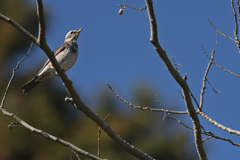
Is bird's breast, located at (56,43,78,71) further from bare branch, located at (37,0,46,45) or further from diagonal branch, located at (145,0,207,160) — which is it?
diagonal branch, located at (145,0,207,160)

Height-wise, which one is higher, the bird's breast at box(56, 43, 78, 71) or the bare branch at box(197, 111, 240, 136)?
the bird's breast at box(56, 43, 78, 71)

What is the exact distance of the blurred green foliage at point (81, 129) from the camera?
66.6ft

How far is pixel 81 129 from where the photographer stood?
22.1 meters

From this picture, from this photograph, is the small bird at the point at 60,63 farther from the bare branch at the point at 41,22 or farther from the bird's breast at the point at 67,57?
the bare branch at the point at 41,22

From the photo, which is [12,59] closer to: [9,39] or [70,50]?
[9,39]

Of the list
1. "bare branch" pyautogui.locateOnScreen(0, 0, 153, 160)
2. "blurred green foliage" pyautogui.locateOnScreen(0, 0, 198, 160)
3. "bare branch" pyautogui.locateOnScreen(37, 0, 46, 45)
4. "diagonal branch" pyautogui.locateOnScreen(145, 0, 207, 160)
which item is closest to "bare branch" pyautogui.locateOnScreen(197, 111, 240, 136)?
"diagonal branch" pyautogui.locateOnScreen(145, 0, 207, 160)

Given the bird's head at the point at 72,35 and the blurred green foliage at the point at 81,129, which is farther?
the blurred green foliage at the point at 81,129

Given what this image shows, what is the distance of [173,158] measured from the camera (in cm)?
2116

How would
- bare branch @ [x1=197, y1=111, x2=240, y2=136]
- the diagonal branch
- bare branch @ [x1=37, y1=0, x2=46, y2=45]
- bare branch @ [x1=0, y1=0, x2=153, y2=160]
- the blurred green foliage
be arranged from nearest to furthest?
the diagonal branch < bare branch @ [x1=37, y1=0, x2=46, y2=45] < bare branch @ [x1=0, y1=0, x2=153, y2=160] < bare branch @ [x1=197, y1=111, x2=240, y2=136] < the blurred green foliage

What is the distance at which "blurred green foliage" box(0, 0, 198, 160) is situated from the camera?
2030cm

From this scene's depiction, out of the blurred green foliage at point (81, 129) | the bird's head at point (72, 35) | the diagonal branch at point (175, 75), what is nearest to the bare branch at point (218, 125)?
the diagonal branch at point (175, 75)

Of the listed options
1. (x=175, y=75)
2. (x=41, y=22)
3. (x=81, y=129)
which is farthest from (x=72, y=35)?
(x=81, y=129)

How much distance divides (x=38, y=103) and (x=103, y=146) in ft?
16.2

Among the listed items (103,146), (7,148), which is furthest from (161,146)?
(7,148)
